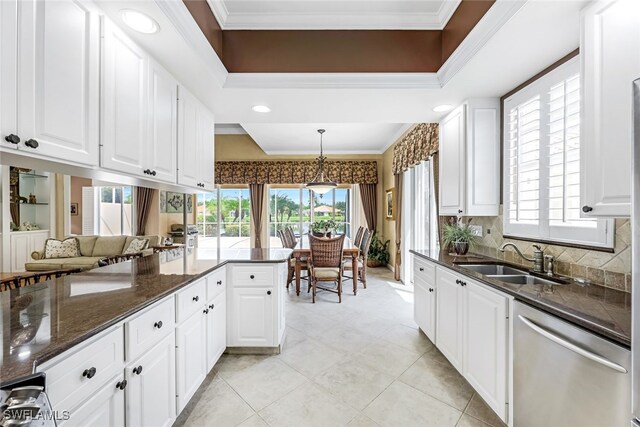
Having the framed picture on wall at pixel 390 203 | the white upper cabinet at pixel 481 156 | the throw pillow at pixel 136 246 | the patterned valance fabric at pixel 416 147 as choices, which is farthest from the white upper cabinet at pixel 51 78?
the framed picture on wall at pixel 390 203

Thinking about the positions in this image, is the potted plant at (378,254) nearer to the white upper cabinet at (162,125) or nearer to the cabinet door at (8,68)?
the white upper cabinet at (162,125)

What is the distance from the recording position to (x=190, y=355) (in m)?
1.78

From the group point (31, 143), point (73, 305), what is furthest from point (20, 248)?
point (31, 143)

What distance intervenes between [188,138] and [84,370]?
1.79m

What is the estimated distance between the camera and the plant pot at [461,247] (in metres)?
2.61

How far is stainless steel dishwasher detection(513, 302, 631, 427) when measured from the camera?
3.34 ft

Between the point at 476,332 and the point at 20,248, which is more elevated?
the point at 20,248

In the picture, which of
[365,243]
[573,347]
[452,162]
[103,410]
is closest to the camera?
[103,410]

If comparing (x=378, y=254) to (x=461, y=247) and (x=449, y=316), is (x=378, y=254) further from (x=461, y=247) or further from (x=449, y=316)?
(x=449, y=316)

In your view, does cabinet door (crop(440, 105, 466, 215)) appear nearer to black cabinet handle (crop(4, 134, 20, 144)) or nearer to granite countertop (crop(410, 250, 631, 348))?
granite countertop (crop(410, 250, 631, 348))

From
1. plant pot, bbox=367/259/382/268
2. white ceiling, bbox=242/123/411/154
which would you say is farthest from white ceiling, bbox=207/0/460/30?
plant pot, bbox=367/259/382/268

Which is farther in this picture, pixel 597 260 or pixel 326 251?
pixel 326 251

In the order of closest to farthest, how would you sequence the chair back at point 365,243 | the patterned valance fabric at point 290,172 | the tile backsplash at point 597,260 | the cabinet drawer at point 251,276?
the tile backsplash at point 597,260 < the cabinet drawer at point 251,276 < the chair back at point 365,243 < the patterned valance fabric at point 290,172

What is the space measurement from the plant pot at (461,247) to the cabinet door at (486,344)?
2.42ft
